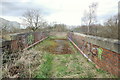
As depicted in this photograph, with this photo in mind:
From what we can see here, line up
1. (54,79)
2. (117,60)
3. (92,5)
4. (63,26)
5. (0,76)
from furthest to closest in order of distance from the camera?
(63,26)
(92,5)
(54,79)
(0,76)
(117,60)

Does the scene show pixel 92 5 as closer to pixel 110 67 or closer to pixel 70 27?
pixel 70 27

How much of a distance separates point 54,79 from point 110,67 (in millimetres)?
1762

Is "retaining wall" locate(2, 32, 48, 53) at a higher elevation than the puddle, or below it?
higher

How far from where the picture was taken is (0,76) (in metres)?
2.56

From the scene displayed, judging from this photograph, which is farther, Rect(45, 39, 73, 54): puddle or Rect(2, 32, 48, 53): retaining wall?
Rect(45, 39, 73, 54): puddle

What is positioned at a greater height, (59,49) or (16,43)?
(16,43)

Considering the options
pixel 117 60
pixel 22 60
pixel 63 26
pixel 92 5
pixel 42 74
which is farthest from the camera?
pixel 63 26

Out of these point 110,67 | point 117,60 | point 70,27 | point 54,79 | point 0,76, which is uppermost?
point 70,27

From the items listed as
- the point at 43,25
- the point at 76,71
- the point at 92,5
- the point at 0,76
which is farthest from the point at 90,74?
the point at 92,5

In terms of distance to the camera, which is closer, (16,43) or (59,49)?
(16,43)

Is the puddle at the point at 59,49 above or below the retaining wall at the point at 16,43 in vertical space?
below

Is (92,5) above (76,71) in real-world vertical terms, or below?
above

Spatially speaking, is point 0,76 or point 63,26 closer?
point 0,76

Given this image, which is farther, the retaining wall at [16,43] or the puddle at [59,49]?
the puddle at [59,49]
